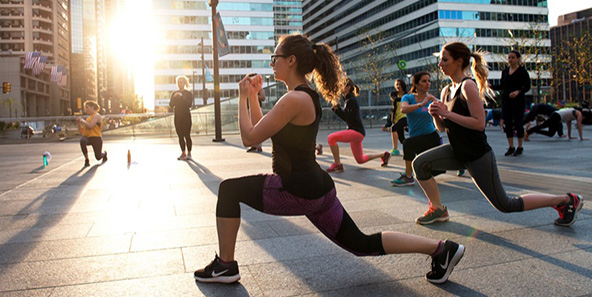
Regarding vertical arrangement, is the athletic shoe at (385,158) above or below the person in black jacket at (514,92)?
below

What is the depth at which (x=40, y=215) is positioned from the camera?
5.29m

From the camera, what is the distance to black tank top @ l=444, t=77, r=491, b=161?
12.9 feet

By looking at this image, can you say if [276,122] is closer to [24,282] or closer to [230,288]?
[230,288]

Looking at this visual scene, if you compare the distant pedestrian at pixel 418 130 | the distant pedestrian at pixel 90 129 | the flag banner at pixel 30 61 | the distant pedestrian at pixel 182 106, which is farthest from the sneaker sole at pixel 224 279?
the flag banner at pixel 30 61

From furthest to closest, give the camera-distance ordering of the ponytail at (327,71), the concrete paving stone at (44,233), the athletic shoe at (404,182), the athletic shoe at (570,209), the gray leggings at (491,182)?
the athletic shoe at (404,182)
the concrete paving stone at (44,233)
the athletic shoe at (570,209)
the gray leggings at (491,182)
the ponytail at (327,71)

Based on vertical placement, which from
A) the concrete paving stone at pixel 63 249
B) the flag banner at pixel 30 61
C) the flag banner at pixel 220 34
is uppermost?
the flag banner at pixel 30 61

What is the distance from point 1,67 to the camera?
79.0 m

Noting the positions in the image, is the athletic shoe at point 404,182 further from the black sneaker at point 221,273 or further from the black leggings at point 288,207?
the black sneaker at point 221,273

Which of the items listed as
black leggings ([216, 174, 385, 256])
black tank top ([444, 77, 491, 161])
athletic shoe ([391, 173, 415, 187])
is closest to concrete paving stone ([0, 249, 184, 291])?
black leggings ([216, 174, 385, 256])

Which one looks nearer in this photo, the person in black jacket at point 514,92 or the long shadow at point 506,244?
the long shadow at point 506,244

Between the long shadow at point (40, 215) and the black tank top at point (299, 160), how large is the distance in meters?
2.16

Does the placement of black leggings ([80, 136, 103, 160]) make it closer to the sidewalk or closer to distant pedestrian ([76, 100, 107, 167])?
distant pedestrian ([76, 100, 107, 167])

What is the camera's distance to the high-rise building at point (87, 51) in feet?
403

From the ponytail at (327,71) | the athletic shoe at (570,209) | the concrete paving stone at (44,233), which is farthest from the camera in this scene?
the concrete paving stone at (44,233)
